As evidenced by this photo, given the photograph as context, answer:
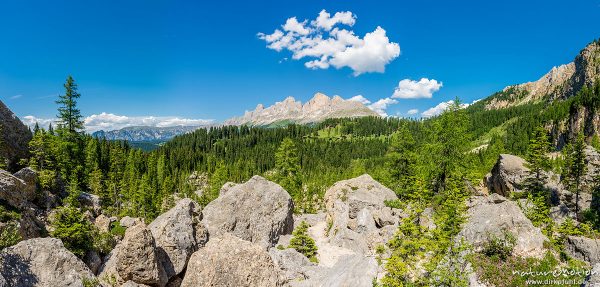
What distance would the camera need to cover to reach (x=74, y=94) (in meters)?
57.8

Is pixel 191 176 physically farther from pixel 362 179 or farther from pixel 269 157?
pixel 362 179

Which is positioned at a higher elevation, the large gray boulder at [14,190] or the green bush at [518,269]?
the large gray boulder at [14,190]

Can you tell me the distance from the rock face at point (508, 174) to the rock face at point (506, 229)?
25582mm

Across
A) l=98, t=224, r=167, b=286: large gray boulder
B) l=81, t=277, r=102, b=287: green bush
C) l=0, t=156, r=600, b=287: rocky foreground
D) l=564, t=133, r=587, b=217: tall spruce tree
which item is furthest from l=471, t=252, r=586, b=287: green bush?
l=81, t=277, r=102, b=287: green bush

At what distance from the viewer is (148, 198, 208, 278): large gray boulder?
79.3 feet

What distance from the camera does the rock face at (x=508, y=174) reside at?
47.3m

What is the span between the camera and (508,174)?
49062 millimetres

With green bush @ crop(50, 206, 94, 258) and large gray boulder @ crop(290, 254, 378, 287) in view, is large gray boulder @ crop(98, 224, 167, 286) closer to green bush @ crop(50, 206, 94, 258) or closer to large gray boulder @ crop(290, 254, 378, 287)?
green bush @ crop(50, 206, 94, 258)

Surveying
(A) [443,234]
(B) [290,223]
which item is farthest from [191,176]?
(A) [443,234]

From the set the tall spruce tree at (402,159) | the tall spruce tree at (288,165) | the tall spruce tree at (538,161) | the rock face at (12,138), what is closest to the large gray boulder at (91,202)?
the rock face at (12,138)

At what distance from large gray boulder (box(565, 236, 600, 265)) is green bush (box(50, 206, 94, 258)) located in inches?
1589

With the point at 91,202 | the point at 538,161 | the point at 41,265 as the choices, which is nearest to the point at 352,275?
the point at 41,265

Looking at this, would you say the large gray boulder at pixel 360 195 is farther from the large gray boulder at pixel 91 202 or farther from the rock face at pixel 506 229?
the large gray boulder at pixel 91 202

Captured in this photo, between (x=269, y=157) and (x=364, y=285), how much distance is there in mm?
161479
